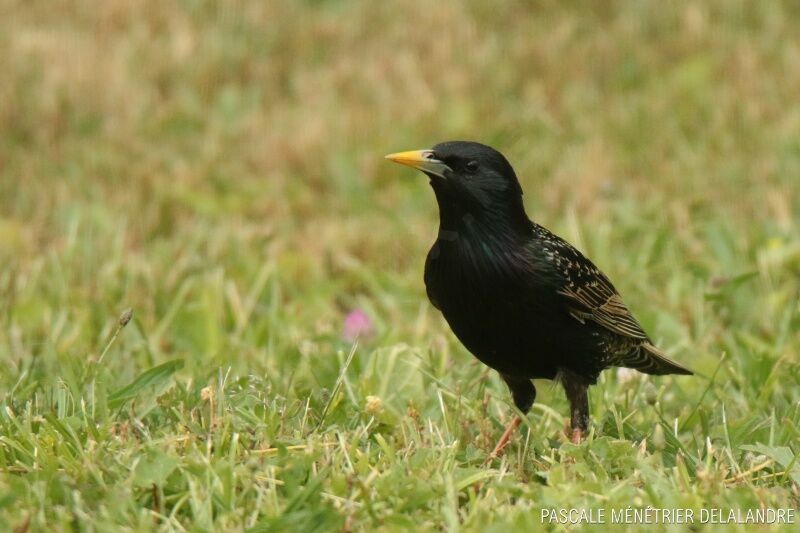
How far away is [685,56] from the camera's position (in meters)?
9.17

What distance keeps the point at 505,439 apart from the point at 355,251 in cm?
287

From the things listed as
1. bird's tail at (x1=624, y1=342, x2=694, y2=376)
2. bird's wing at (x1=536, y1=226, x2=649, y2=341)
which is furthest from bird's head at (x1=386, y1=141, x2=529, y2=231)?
bird's tail at (x1=624, y1=342, x2=694, y2=376)

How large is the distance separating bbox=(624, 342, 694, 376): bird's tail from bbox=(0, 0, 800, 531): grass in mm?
113

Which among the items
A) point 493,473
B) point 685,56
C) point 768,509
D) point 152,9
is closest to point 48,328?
point 493,473

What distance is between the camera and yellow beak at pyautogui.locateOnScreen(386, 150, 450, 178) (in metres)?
4.33

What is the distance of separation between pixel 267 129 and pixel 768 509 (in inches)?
215

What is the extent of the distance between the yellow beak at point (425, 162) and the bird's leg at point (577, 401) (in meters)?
0.78

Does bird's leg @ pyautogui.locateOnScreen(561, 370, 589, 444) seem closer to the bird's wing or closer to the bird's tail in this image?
the bird's wing

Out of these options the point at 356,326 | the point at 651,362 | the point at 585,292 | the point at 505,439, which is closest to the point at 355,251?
the point at 356,326

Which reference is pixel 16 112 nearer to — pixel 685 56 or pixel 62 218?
pixel 62 218

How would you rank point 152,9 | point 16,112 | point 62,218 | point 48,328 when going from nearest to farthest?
point 48,328 → point 62,218 → point 16,112 → point 152,9

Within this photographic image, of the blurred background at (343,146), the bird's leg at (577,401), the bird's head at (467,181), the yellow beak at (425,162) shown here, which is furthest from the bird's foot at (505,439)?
the blurred background at (343,146)

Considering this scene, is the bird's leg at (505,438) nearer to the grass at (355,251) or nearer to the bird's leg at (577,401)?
the grass at (355,251)

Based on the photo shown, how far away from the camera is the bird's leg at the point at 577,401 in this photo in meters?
4.44
